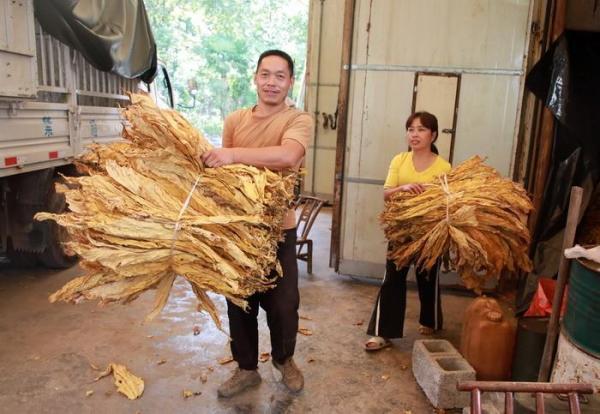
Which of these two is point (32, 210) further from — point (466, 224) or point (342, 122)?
point (466, 224)

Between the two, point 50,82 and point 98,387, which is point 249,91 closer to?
point 50,82

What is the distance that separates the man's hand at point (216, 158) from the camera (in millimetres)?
2072

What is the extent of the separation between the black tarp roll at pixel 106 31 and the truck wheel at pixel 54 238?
1375 millimetres

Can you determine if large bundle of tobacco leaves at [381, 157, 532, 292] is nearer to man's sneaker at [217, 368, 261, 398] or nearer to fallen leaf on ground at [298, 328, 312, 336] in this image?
fallen leaf on ground at [298, 328, 312, 336]

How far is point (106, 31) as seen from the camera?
5.07 m

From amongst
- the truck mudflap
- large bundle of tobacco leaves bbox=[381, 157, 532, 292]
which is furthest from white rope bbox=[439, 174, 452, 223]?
the truck mudflap

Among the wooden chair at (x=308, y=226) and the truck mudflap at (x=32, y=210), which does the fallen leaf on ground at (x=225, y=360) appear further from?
the truck mudflap at (x=32, y=210)

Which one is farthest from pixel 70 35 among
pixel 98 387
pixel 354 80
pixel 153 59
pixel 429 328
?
pixel 429 328

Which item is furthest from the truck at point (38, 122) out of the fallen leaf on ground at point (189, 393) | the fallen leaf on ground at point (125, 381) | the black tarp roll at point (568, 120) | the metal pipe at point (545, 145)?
the metal pipe at point (545, 145)

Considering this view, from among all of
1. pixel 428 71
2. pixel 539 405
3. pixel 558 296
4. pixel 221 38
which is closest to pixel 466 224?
pixel 558 296

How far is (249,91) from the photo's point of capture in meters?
18.7

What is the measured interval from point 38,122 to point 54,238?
1.23 meters

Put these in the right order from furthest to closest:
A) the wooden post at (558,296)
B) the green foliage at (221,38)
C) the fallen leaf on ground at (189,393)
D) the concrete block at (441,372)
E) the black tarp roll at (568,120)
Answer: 1. the green foliage at (221,38)
2. the black tarp roll at (568,120)
3. the fallen leaf on ground at (189,393)
4. the concrete block at (441,372)
5. the wooden post at (558,296)

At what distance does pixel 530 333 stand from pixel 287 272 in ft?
5.03
